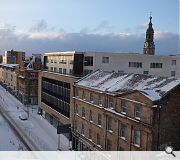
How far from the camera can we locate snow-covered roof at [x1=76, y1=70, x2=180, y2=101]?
32375mm

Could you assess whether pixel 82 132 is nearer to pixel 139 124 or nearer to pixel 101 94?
pixel 101 94

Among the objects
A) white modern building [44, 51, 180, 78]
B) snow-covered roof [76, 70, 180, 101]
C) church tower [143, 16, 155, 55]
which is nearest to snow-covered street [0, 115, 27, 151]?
snow-covered roof [76, 70, 180, 101]

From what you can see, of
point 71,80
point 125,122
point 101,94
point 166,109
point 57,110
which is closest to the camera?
point 166,109

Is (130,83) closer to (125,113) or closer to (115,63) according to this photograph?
(125,113)

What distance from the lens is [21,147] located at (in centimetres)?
4541

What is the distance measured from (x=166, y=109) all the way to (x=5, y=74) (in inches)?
4220

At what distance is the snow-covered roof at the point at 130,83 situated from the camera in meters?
32.4

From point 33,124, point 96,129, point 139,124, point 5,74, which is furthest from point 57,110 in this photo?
point 5,74

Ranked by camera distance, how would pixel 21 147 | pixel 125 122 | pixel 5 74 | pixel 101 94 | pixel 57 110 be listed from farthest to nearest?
1. pixel 5 74
2. pixel 57 110
3. pixel 21 147
4. pixel 101 94
5. pixel 125 122

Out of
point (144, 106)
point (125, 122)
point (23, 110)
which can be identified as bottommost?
point (23, 110)

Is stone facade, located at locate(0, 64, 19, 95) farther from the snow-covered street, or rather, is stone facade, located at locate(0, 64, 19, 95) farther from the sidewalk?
the snow-covered street

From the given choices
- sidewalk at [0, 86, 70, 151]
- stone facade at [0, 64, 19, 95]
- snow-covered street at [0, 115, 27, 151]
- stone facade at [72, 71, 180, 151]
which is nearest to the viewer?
stone facade at [72, 71, 180, 151]

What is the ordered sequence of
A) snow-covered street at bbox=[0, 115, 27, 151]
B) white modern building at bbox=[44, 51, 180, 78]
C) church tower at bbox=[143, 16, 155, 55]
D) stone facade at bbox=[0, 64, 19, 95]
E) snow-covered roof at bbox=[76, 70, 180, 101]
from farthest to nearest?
stone facade at bbox=[0, 64, 19, 95] < church tower at bbox=[143, 16, 155, 55] < white modern building at bbox=[44, 51, 180, 78] < snow-covered street at bbox=[0, 115, 27, 151] < snow-covered roof at bbox=[76, 70, 180, 101]

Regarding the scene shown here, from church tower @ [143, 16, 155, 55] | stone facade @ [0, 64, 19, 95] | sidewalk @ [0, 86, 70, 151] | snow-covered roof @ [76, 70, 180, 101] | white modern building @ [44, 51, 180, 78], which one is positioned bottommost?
sidewalk @ [0, 86, 70, 151]
